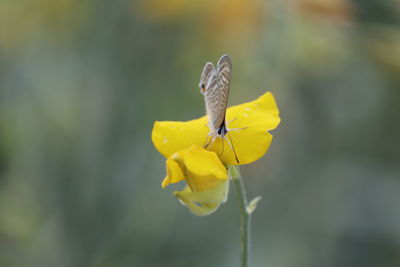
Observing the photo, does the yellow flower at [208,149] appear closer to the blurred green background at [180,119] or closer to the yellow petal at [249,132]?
the yellow petal at [249,132]

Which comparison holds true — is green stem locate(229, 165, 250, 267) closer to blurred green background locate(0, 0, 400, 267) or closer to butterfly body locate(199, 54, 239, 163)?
butterfly body locate(199, 54, 239, 163)

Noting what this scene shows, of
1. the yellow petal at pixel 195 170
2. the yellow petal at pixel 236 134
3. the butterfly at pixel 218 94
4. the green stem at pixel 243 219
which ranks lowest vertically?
the green stem at pixel 243 219

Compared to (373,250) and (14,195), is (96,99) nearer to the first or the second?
(14,195)

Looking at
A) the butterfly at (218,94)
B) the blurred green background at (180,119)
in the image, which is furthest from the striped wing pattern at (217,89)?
the blurred green background at (180,119)

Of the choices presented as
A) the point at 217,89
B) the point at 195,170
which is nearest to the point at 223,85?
the point at 217,89

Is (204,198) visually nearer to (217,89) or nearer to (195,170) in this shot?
(195,170)

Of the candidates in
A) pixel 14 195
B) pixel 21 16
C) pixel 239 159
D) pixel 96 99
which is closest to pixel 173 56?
pixel 96 99
